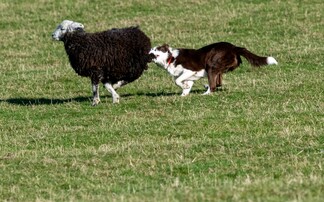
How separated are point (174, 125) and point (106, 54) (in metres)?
3.22

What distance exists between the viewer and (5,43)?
2703cm

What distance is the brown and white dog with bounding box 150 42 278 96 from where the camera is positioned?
58.3 feet

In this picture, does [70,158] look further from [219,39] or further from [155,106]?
[219,39]

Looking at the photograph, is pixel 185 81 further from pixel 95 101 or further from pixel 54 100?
pixel 54 100

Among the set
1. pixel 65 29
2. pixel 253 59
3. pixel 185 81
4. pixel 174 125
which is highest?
pixel 65 29

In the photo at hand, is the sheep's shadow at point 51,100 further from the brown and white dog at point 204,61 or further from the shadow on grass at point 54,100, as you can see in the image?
the brown and white dog at point 204,61

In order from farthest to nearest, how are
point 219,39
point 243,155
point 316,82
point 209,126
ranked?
point 219,39 < point 316,82 < point 209,126 < point 243,155

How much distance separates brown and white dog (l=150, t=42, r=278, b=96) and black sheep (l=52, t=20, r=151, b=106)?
348 millimetres

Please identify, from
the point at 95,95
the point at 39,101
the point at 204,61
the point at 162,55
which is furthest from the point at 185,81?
the point at 39,101

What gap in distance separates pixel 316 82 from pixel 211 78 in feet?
7.28

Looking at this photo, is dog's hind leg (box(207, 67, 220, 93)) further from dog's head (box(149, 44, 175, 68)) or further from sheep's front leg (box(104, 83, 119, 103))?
sheep's front leg (box(104, 83, 119, 103))

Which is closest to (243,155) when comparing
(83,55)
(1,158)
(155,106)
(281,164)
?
(281,164)

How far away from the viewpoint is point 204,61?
17.8 m

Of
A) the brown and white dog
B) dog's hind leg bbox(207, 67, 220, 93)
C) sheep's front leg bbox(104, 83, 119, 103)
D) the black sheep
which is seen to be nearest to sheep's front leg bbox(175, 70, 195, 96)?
the brown and white dog
